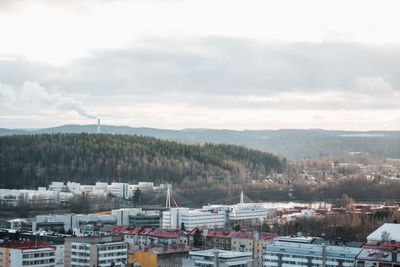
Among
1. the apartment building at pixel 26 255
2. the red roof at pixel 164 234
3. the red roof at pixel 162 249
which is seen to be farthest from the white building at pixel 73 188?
the apartment building at pixel 26 255

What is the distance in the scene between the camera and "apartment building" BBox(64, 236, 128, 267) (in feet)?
66.6

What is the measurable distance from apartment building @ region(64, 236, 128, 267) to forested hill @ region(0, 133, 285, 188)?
92.1 feet

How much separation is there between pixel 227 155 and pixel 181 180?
10554 millimetres

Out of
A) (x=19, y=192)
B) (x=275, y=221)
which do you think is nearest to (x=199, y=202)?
(x=19, y=192)

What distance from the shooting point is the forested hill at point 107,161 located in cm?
5175

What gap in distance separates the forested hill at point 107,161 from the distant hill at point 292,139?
325 inches

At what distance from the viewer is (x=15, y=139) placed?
2250 inches

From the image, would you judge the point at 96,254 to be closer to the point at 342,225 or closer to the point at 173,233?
the point at 173,233

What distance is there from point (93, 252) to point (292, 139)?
69.2 metres

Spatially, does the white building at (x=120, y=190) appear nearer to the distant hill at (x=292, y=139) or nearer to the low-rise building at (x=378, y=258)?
the distant hill at (x=292, y=139)

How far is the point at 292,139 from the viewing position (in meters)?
88.4

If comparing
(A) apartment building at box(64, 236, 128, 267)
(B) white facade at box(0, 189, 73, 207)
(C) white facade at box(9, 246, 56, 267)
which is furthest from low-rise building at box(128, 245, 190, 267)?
(B) white facade at box(0, 189, 73, 207)

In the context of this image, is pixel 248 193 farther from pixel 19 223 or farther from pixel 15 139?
pixel 19 223

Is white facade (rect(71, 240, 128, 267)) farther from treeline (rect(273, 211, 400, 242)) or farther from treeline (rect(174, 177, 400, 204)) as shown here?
treeline (rect(174, 177, 400, 204))
